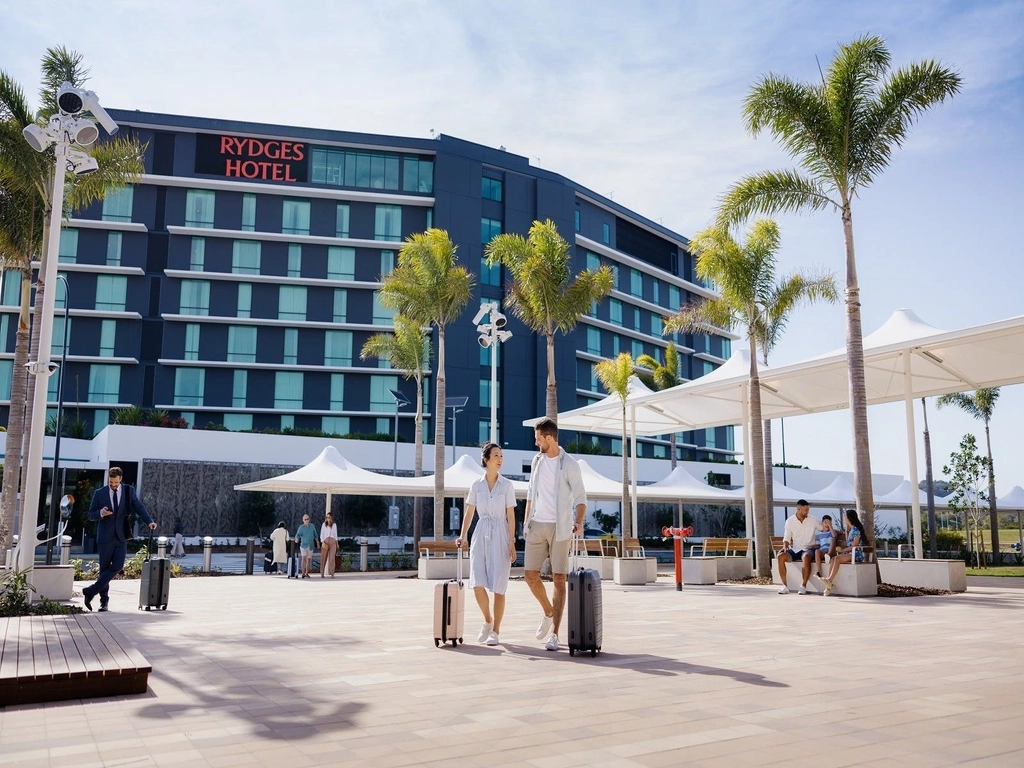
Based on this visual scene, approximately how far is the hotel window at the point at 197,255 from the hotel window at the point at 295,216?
5054 mm

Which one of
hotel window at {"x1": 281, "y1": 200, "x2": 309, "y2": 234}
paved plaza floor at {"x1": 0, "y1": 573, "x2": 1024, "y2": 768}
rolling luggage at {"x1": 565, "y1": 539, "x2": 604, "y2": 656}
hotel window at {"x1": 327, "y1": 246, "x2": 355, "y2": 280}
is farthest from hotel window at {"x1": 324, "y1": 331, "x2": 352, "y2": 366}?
rolling luggage at {"x1": 565, "y1": 539, "x2": 604, "y2": 656}

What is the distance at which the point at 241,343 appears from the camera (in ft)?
172

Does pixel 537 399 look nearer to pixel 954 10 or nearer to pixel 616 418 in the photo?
pixel 616 418

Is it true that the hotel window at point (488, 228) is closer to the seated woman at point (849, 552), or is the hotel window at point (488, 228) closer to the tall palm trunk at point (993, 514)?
the tall palm trunk at point (993, 514)

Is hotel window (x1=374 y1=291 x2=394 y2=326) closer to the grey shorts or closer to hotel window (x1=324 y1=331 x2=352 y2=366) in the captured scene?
Result: hotel window (x1=324 y1=331 x2=352 y2=366)

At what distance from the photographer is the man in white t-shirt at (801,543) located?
13.6 metres

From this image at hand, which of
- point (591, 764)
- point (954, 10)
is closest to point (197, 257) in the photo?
point (954, 10)

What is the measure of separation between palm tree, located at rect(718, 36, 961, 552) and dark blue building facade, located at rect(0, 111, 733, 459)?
36.0 meters

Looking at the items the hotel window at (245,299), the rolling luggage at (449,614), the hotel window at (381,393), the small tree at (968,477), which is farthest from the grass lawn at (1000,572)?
the hotel window at (245,299)

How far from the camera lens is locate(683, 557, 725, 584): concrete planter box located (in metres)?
16.9

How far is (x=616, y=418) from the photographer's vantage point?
84.3 ft

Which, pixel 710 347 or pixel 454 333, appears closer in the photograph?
pixel 454 333

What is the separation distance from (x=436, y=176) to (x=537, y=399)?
50.3 feet

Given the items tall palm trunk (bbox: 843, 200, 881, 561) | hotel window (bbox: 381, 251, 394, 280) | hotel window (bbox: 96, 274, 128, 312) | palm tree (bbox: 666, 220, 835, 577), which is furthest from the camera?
hotel window (bbox: 381, 251, 394, 280)
